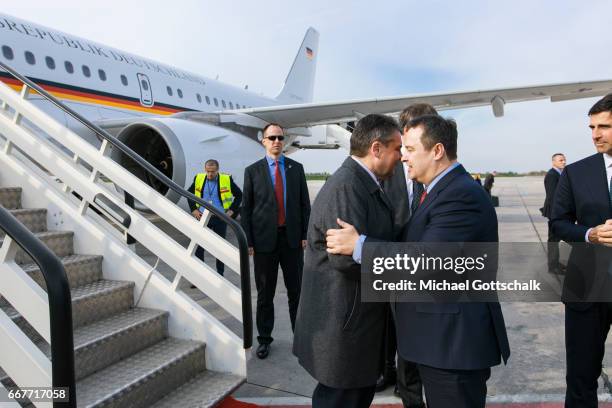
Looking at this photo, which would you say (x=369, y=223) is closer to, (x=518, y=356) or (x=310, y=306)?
(x=310, y=306)

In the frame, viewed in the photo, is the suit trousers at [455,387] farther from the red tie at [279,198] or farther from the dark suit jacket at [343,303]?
the red tie at [279,198]

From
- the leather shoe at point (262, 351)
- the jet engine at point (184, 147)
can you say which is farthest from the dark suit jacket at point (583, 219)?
the jet engine at point (184, 147)

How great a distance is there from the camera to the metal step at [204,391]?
2.63 m

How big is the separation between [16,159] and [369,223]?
3370 mm

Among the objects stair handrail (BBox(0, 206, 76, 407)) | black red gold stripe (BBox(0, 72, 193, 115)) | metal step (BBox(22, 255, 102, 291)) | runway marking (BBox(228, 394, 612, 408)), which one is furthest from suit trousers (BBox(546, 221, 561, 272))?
black red gold stripe (BBox(0, 72, 193, 115))

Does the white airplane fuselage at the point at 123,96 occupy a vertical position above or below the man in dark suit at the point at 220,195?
above

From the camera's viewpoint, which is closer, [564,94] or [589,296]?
[589,296]

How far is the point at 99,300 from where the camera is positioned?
9.96 feet

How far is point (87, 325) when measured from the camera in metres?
2.93

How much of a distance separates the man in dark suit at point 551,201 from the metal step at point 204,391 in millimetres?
4599

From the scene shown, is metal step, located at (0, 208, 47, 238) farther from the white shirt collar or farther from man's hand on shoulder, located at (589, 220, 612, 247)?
the white shirt collar

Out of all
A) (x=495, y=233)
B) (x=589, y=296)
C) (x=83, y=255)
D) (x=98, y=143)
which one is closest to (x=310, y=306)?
(x=495, y=233)

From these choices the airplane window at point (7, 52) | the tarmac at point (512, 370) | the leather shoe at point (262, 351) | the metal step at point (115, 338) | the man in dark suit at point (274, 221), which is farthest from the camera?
the airplane window at point (7, 52)

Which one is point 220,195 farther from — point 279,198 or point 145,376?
point 145,376
